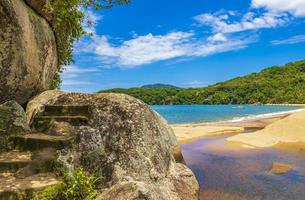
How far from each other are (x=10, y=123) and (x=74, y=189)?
306 centimetres

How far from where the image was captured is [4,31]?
10.9m

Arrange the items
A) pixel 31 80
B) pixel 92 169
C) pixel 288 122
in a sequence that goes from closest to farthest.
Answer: pixel 92 169
pixel 31 80
pixel 288 122

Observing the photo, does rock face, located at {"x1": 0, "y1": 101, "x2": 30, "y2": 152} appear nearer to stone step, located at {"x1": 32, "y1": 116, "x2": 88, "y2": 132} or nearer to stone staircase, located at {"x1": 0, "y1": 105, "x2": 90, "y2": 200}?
stone staircase, located at {"x1": 0, "y1": 105, "x2": 90, "y2": 200}

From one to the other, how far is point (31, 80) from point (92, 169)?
5034mm

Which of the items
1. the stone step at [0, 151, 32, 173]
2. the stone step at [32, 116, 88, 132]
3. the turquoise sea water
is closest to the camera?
the stone step at [0, 151, 32, 173]

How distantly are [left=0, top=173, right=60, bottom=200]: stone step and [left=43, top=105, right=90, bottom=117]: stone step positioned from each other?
2.80 metres

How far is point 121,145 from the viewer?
32.7 ft

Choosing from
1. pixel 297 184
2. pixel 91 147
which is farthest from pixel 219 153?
pixel 91 147

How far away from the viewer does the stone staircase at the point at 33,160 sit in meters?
7.70

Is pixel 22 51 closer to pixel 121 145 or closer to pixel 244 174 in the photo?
pixel 121 145

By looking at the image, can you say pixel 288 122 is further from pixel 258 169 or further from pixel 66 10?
pixel 66 10

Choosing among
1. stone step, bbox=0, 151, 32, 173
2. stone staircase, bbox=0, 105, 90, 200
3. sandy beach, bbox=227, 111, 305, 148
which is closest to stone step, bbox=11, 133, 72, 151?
stone staircase, bbox=0, 105, 90, 200

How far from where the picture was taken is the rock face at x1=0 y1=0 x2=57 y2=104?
10969 millimetres

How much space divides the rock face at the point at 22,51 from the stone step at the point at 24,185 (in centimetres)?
424
